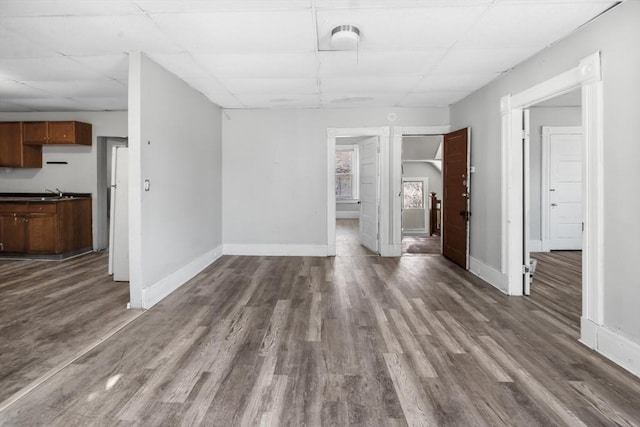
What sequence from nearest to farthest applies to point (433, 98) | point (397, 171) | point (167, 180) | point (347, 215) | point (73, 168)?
point (167, 180) < point (433, 98) < point (397, 171) < point (73, 168) < point (347, 215)

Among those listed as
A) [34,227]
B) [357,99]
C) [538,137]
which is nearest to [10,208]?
[34,227]

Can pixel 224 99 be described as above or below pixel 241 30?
above

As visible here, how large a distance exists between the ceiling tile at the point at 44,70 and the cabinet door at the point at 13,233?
94.5 inches

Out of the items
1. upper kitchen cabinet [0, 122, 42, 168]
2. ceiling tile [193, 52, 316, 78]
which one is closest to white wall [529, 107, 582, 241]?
ceiling tile [193, 52, 316, 78]

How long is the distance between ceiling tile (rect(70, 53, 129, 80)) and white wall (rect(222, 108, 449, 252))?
6.90 feet

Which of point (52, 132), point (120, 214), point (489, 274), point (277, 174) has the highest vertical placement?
point (52, 132)

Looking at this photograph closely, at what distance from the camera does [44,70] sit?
4.05 metres

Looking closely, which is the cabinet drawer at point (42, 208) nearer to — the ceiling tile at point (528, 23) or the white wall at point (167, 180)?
the white wall at point (167, 180)

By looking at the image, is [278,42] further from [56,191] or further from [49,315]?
[56,191]

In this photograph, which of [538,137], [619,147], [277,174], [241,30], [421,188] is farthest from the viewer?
[421,188]

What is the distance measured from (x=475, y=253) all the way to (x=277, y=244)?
124 inches

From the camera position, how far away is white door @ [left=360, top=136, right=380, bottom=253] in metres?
6.13

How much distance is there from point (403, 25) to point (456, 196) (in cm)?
310

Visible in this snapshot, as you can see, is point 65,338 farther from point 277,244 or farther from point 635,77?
point 635,77
